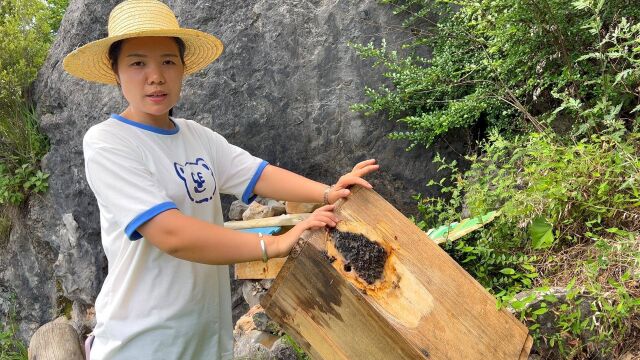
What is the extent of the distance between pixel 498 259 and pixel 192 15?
3087 millimetres

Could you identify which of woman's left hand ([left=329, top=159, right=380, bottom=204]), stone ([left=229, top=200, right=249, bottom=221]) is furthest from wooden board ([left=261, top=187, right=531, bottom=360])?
stone ([left=229, top=200, right=249, bottom=221])

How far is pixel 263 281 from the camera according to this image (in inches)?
174

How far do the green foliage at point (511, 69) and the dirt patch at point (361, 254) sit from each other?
5.35 feet

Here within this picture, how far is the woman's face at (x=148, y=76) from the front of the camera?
90.6 inches

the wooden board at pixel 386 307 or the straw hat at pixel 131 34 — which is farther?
the straw hat at pixel 131 34

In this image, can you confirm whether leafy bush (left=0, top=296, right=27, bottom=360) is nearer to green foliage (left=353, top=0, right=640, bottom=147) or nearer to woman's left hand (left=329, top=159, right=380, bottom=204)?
green foliage (left=353, top=0, right=640, bottom=147)

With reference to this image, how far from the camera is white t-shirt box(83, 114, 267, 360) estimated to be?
2.12 metres

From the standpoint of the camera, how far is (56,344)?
478 cm

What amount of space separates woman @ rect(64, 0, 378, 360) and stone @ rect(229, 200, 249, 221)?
2212 millimetres

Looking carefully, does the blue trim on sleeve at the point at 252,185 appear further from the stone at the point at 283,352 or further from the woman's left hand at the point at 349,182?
the stone at the point at 283,352

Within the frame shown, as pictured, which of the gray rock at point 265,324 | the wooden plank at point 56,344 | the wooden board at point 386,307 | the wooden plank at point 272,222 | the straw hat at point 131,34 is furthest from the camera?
the wooden plank at point 56,344

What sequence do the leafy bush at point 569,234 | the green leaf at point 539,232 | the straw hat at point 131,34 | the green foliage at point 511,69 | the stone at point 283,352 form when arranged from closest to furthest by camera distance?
1. the straw hat at point 131,34
2. the leafy bush at point 569,234
3. the green leaf at point 539,232
4. the green foliage at point 511,69
5. the stone at point 283,352

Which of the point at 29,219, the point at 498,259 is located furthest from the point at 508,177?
the point at 29,219

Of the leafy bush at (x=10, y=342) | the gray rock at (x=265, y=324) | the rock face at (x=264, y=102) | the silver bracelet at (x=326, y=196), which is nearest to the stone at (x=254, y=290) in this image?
the gray rock at (x=265, y=324)
